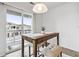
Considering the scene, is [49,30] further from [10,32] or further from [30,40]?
[10,32]

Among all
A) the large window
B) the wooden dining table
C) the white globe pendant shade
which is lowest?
the wooden dining table

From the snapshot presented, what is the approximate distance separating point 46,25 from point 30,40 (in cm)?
32

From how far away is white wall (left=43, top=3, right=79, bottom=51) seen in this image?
108cm

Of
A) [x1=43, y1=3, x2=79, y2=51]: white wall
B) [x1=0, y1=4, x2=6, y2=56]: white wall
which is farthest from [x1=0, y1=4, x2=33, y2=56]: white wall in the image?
[x1=43, y1=3, x2=79, y2=51]: white wall

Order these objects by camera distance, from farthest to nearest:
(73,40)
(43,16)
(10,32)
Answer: (73,40) → (43,16) → (10,32)

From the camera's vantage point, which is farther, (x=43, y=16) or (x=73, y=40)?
(x=73, y=40)

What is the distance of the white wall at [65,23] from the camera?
3.53 ft

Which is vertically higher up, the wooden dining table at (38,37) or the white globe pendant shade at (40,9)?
the white globe pendant shade at (40,9)

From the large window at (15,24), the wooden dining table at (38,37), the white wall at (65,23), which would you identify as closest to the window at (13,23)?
the large window at (15,24)

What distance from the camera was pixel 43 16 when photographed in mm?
1068

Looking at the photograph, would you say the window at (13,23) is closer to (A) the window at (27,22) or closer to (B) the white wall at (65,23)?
(A) the window at (27,22)

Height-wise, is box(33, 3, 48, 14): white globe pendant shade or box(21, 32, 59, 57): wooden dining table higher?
box(33, 3, 48, 14): white globe pendant shade

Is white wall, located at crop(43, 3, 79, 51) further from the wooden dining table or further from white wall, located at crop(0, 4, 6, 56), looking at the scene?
white wall, located at crop(0, 4, 6, 56)

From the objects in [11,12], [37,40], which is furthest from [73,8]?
[11,12]
